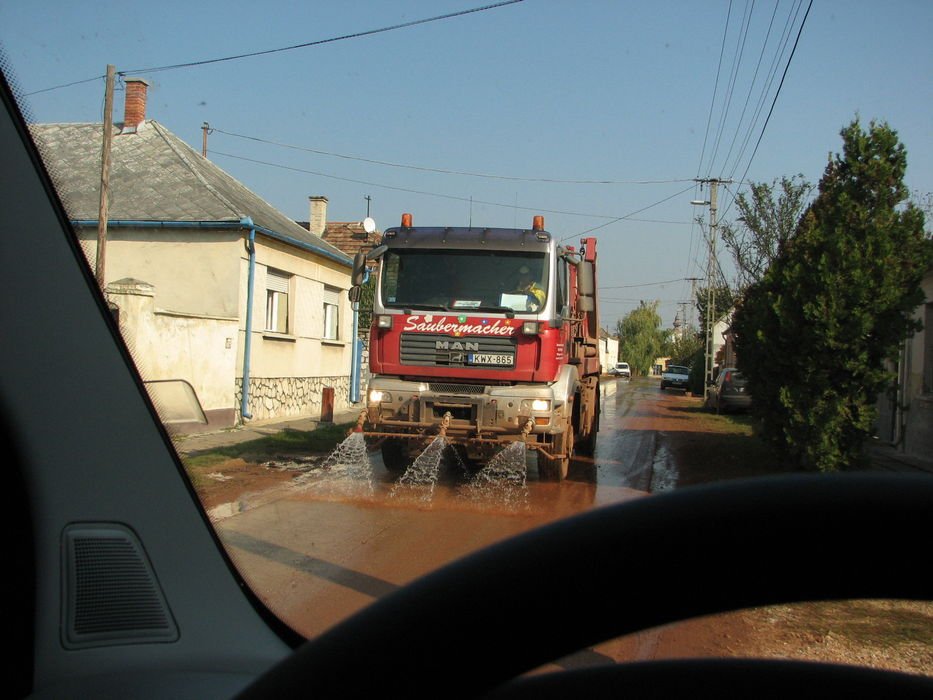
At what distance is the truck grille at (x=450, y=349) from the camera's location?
9648mm

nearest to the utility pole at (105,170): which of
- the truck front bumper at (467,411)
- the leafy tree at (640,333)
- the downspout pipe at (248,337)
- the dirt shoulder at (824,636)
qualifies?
the dirt shoulder at (824,636)

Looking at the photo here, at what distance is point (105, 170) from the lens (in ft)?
8.97

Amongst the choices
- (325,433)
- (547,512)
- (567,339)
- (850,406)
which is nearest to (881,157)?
(850,406)

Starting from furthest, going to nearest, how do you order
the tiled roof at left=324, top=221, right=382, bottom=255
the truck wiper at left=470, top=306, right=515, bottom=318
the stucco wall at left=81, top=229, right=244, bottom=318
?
the tiled roof at left=324, top=221, right=382, bottom=255 < the truck wiper at left=470, top=306, right=515, bottom=318 < the stucco wall at left=81, top=229, right=244, bottom=318

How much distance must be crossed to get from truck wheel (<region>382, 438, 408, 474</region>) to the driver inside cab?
2420 mm

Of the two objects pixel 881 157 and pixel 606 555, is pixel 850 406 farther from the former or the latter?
pixel 606 555

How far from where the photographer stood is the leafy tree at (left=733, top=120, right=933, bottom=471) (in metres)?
9.27

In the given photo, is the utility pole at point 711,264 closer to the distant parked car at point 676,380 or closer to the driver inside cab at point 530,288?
the distant parked car at point 676,380

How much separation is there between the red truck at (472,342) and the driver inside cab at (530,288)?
0.01m

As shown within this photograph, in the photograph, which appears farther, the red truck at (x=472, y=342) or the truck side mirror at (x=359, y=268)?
the truck side mirror at (x=359, y=268)

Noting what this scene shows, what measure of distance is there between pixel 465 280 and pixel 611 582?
9184mm

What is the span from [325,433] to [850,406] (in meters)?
8.72

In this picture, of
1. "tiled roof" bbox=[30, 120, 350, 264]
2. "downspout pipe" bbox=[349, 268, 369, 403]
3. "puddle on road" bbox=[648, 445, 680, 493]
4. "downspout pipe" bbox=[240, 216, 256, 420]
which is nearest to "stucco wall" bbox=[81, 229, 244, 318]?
"tiled roof" bbox=[30, 120, 350, 264]

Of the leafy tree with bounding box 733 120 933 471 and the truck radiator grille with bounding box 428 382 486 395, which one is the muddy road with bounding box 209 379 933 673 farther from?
the leafy tree with bounding box 733 120 933 471
